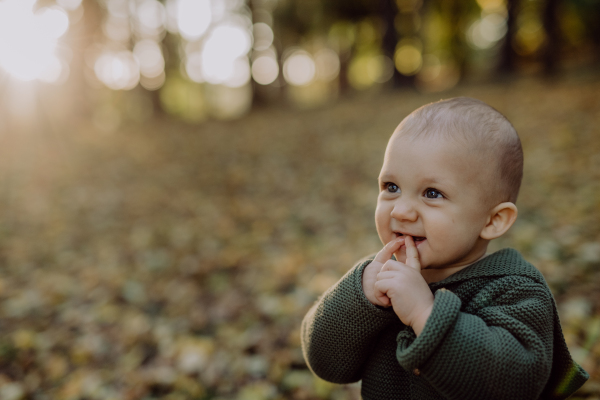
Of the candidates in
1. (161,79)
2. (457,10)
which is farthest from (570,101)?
(161,79)

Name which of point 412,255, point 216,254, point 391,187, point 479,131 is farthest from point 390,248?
point 216,254

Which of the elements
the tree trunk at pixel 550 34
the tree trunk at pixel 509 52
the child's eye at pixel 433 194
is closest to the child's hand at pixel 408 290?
the child's eye at pixel 433 194

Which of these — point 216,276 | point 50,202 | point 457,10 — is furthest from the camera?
point 457,10

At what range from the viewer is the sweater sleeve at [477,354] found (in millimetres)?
1143

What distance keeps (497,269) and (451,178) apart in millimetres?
340

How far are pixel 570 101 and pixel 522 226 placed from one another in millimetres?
6967

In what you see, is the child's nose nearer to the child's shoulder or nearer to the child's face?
the child's face

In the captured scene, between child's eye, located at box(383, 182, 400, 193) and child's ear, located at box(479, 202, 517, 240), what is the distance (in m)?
0.31

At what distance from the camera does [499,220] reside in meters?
1.35

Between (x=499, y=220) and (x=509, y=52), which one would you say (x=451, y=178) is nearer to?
(x=499, y=220)

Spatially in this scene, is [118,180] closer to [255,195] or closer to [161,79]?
[255,195]

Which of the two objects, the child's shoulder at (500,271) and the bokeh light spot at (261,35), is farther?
the bokeh light spot at (261,35)

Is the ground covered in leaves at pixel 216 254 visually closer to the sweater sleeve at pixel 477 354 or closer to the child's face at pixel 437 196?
the sweater sleeve at pixel 477 354

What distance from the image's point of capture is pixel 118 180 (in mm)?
9234
